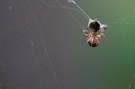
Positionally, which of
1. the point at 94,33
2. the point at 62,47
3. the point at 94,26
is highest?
the point at 94,26

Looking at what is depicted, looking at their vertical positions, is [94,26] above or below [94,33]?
above

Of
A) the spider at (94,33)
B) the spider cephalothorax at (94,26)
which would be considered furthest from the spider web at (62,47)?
the spider cephalothorax at (94,26)

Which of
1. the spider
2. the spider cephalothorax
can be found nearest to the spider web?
the spider

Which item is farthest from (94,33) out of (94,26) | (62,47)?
(62,47)

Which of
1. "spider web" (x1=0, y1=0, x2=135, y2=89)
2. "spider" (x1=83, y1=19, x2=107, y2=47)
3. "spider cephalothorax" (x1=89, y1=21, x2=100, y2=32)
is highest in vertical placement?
"spider cephalothorax" (x1=89, y1=21, x2=100, y2=32)

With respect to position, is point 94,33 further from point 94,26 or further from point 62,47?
point 62,47

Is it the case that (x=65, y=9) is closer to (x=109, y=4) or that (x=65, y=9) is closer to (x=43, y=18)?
(x=43, y=18)

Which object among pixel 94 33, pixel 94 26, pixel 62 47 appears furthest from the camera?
pixel 62 47

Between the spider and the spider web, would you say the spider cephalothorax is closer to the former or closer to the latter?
the spider

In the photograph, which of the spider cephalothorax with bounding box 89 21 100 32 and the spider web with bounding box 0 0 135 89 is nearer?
the spider cephalothorax with bounding box 89 21 100 32
